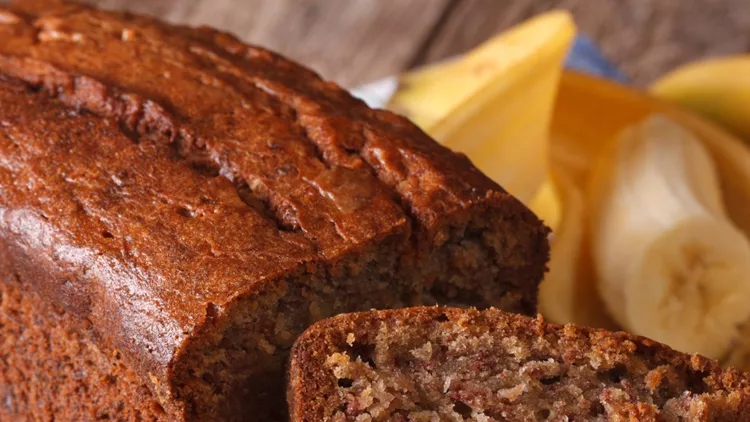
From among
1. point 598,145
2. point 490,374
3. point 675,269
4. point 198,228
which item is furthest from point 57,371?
point 598,145

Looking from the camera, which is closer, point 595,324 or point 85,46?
point 85,46

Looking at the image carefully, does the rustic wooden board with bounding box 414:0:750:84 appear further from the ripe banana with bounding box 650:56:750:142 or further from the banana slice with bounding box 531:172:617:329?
the banana slice with bounding box 531:172:617:329

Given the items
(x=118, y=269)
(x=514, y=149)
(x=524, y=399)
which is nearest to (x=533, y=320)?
(x=524, y=399)

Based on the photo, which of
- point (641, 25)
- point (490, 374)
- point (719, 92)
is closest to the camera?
point (490, 374)

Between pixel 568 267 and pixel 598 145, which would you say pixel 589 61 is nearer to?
pixel 598 145

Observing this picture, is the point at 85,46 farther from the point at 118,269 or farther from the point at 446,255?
the point at 446,255

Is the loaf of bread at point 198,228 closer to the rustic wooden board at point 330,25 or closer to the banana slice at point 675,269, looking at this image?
the banana slice at point 675,269
